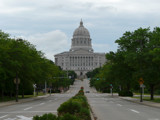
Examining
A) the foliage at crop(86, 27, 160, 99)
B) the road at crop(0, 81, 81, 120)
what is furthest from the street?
the foliage at crop(86, 27, 160, 99)

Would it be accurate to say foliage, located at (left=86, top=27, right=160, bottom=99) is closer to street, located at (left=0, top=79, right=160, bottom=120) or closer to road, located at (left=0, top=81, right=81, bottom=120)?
street, located at (left=0, top=79, right=160, bottom=120)

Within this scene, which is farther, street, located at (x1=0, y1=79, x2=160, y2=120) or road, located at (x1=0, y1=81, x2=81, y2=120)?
road, located at (x1=0, y1=81, x2=81, y2=120)

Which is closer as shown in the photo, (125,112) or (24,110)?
(125,112)

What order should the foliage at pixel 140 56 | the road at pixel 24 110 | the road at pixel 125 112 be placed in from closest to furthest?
the road at pixel 125 112
the road at pixel 24 110
the foliage at pixel 140 56

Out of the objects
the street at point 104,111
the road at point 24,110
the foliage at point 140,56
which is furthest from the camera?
the foliage at point 140,56

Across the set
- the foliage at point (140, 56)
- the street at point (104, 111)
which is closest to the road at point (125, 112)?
the street at point (104, 111)

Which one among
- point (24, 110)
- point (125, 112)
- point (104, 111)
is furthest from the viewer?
point (24, 110)

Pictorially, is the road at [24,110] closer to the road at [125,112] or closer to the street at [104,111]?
the street at [104,111]

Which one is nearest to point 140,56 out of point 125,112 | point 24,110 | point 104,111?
point 104,111

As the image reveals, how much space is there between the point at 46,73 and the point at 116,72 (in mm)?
13218

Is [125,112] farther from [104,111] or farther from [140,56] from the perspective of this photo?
[140,56]

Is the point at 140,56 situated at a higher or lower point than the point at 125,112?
higher

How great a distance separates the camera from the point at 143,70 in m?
41.2

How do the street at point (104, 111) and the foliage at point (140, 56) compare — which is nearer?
the street at point (104, 111)
